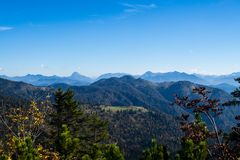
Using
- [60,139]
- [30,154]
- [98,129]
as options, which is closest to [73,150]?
[60,139]

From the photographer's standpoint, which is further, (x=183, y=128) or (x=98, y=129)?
(x=98, y=129)

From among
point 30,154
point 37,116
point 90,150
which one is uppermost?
point 37,116

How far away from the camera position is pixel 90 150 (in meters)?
54.9

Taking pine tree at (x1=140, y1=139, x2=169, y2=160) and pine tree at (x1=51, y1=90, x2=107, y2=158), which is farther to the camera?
pine tree at (x1=51, y1=90, x2=107, y2=158)

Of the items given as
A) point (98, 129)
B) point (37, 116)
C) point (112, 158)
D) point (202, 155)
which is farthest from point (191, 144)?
point (98, 129)

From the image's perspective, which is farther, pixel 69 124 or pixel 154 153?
pixel 69 124

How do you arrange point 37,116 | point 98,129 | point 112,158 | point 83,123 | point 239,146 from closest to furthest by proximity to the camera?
1. point 239,146
2. point 37,116
3. point 112,158
4. point 83,123
5. point 98,129

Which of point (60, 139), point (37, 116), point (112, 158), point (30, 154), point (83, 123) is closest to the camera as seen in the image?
point (30, 154)

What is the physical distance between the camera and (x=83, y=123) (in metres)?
59.2

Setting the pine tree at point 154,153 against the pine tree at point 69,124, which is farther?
the pine tree at point 69,124

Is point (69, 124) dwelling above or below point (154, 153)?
above

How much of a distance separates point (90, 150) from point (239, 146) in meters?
38.9

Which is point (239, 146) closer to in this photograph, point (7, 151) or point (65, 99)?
point (7, 151)

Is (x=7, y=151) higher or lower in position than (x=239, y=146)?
lower
